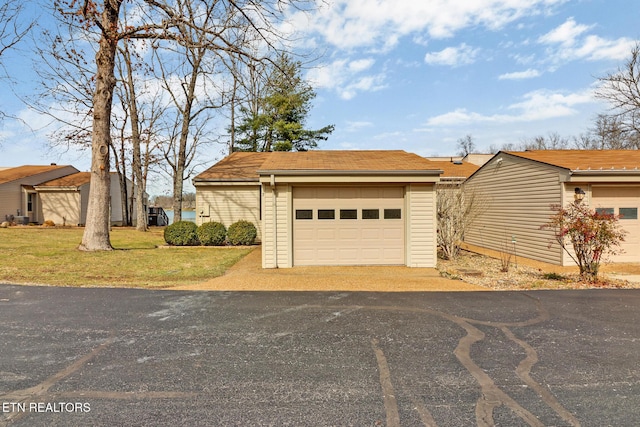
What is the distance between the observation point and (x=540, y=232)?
10.9 metres

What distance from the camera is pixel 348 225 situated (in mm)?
9539

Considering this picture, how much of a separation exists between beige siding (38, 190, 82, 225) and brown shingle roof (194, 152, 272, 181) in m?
13.6

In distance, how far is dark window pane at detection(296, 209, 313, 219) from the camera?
31.2 feet

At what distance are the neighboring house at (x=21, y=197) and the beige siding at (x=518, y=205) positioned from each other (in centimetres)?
2820

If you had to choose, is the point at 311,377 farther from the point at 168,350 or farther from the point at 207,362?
the point at 168,350

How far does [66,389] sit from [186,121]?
21229mm

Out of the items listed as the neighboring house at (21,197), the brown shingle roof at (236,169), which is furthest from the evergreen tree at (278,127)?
the neighboring house at (21,197)

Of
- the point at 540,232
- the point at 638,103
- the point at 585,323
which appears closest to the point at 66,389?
the point at 585,323

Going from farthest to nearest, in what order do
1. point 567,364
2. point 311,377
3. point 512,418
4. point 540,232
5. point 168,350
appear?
point 540,232
point 168,350
point 567,364
point 311,377
point 512,418

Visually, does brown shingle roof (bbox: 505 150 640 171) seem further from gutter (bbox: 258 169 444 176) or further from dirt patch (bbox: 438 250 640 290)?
gutter (bbox: 258 169 444 176)

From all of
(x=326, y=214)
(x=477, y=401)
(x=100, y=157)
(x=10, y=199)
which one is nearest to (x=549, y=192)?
(x=326, y=214)

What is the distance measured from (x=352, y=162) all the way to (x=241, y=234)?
598 cm

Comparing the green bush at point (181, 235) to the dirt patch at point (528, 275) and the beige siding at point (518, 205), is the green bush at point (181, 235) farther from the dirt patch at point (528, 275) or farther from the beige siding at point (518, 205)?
the beige siding at point (518, 205)

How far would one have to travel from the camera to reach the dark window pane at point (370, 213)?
9.56 meters
